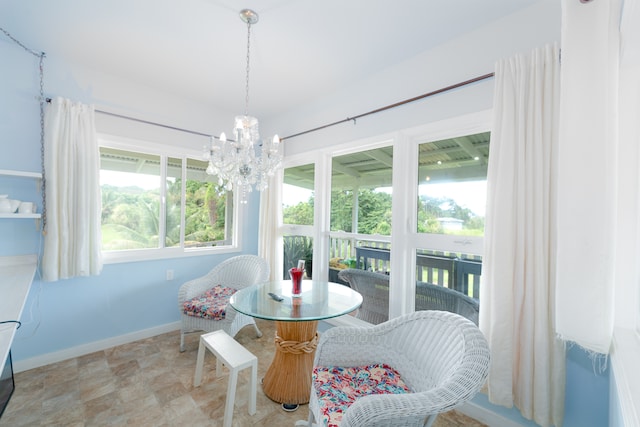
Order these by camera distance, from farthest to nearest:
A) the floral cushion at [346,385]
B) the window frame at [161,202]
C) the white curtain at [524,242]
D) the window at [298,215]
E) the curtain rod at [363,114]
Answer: the window at [298,215] < the window frame at [161,202] < the curtain rod at [363,114] < the white curtain at [524,242] < the floral cushion at [346,385]

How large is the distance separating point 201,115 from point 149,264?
176 cm

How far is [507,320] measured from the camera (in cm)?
152

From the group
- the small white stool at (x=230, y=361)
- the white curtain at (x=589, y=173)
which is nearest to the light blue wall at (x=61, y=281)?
the small white stool at (x=230, y=361)

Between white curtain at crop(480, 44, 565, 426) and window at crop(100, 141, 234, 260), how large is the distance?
2.53 meters

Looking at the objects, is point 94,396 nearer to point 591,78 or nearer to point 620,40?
point 591,78

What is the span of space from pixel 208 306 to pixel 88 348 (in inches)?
45.8

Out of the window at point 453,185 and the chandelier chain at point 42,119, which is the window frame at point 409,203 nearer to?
the window at point 453,185

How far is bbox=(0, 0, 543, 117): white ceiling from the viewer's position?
1684mm

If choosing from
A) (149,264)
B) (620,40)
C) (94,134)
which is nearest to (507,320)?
(620,40)

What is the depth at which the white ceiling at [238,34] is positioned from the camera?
5.52ft

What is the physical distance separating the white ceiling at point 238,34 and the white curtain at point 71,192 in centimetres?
53

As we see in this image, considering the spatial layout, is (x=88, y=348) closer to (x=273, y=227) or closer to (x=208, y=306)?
(x=208, y=306)

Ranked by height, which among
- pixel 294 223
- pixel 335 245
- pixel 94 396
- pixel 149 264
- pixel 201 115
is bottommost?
pixel 94 396

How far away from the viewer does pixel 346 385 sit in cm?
141
